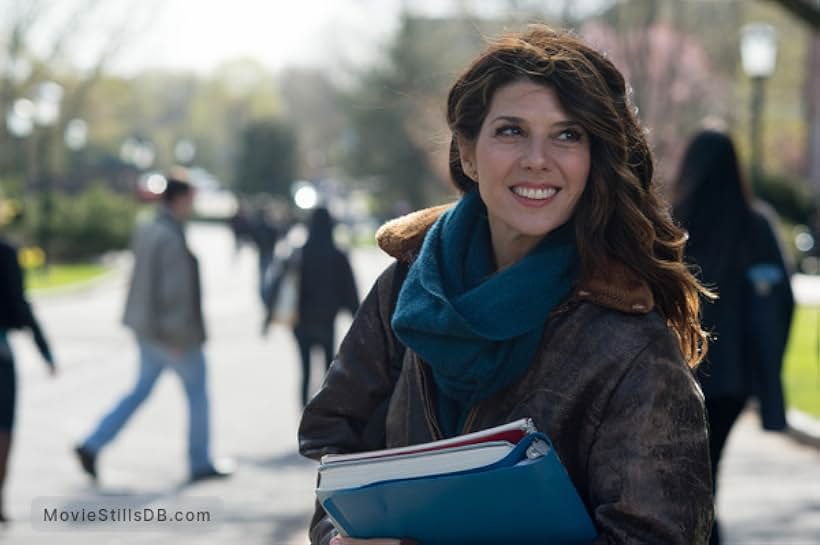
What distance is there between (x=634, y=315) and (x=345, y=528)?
1.90ft

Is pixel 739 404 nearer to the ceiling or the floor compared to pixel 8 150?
nearer to the ceiling

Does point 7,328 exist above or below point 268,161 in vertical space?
above

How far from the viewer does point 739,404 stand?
20.9ft

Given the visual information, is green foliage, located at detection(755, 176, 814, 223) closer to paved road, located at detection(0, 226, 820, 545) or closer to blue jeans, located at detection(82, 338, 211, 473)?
paved road, located at detection(0, 226, 820, 545)

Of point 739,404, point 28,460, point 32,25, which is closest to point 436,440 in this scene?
point 739,404

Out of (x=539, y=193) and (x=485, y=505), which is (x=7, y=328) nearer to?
(x=539, y=193)

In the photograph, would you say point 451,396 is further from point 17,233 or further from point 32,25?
point 32,25

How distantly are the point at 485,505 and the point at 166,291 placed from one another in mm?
7828

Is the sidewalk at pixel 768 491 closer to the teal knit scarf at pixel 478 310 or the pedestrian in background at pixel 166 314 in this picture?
the pedestrian in background at pixel 166 314

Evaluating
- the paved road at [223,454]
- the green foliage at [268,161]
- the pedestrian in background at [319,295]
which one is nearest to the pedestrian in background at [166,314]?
the paved road at [223,454]

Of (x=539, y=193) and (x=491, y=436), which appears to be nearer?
(x=491, y=436)

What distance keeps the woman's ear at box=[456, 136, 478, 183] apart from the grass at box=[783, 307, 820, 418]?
22.3 feet

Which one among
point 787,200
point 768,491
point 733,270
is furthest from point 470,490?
point 787,200

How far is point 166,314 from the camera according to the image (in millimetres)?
10023
